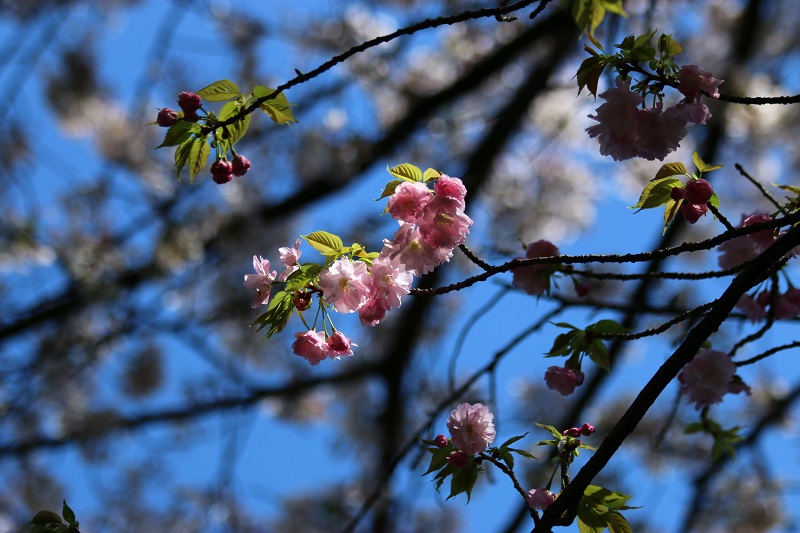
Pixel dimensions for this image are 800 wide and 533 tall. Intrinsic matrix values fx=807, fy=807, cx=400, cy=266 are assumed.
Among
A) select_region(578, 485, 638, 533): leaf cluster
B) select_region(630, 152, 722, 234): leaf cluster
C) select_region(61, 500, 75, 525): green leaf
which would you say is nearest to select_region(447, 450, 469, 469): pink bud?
select_region(578, 485, 638, 533): leaf cluster

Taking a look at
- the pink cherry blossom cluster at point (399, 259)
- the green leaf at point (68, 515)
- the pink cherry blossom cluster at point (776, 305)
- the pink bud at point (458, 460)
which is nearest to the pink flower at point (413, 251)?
the pink cherry blossom cluster at point (399, 259)

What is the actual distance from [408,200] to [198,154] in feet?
0.97

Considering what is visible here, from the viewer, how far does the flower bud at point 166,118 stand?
105 cm

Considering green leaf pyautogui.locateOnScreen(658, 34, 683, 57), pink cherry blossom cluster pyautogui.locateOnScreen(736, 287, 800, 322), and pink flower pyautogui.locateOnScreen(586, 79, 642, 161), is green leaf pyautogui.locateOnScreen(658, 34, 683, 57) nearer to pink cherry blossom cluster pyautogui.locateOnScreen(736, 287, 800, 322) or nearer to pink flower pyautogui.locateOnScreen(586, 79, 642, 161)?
pink flower pyautogui.locateOnScreen(586, 79, 642, 161)

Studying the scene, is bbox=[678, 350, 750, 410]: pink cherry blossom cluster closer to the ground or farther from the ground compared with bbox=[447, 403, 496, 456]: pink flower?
farther from the ground

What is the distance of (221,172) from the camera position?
112 centimetres

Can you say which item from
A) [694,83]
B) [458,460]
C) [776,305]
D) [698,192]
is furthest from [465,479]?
[776,305]

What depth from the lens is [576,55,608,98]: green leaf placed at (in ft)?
3.28

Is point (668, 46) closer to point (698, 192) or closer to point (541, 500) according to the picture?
point (698, 192)

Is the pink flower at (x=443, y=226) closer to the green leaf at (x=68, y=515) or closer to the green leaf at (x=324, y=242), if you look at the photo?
the green leaf at (x=324, y=242)

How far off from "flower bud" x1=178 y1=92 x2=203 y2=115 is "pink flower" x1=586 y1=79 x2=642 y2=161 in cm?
51

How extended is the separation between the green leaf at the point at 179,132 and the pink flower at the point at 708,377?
885mm

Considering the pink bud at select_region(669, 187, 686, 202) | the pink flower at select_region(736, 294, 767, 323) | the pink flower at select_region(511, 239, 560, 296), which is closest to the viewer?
the pink bud at select_region(669, 187, 686, 202)

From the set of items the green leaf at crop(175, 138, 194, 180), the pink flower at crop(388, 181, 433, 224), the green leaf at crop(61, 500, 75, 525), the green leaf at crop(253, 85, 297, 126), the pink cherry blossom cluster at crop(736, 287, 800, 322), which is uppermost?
the pink cherry blossom cluster at crop(736, 287, 800, 322)
